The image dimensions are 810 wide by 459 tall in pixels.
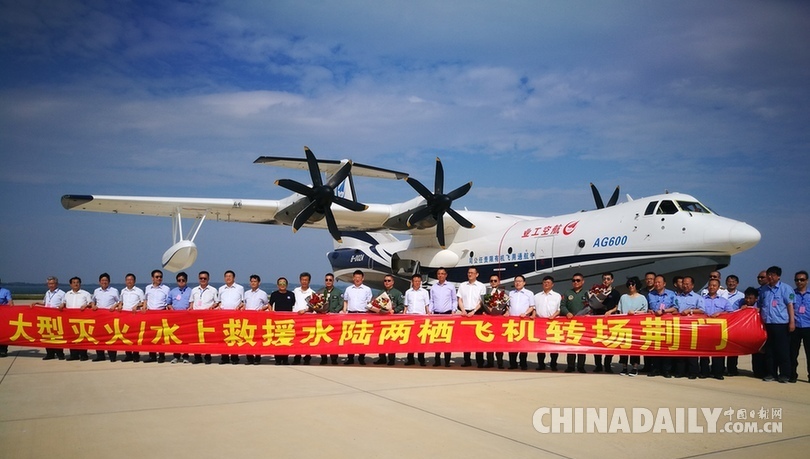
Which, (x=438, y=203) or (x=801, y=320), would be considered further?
(x=438, y=203)

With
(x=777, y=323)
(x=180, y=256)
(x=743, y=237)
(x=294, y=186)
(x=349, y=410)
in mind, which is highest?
(x=294, y=186)

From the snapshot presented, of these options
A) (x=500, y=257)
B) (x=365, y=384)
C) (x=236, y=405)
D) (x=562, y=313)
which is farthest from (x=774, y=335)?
(x=500, y=257)

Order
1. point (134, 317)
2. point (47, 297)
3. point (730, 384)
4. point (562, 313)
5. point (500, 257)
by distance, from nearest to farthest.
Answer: point (730, 384), point (562, 313), point (134, 317), point (47, 297), point (500, 257)

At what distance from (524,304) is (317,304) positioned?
3467 mm

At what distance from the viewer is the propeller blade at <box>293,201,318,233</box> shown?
16297 mm

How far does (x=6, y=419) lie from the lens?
541 cm

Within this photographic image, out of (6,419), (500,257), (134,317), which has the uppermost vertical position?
(500,257)

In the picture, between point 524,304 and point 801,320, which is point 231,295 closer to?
point 524,304

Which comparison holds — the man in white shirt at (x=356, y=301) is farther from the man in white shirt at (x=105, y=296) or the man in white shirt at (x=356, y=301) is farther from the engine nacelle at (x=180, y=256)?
the engine nacelle at (x=180, y=256)

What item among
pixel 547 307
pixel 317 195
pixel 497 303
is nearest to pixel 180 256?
pixel 317 195

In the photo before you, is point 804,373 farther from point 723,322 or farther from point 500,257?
point 500,257

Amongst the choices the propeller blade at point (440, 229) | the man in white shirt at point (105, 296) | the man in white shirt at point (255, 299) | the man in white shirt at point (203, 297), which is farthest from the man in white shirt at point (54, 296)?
the propeller blade at point (440, 229)

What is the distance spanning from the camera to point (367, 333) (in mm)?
9086

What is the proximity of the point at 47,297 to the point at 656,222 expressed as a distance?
43.0 ft
